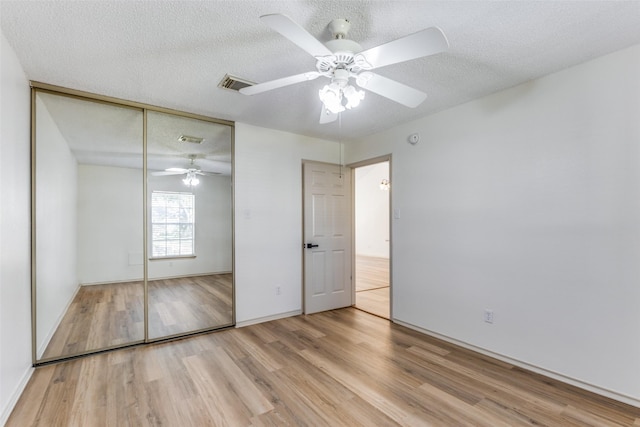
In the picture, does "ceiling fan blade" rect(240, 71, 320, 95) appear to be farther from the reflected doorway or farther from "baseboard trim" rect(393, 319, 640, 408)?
the reflected doorway

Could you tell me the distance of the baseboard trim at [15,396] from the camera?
182 centimetres

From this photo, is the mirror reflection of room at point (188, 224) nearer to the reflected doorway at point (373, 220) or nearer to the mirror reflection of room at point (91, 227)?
the mirror reflection of room at point (91, 227)

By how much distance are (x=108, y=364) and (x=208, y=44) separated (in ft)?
9.14

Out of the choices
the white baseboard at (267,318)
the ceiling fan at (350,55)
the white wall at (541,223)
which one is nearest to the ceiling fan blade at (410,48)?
the ceiling fan at (350,55)

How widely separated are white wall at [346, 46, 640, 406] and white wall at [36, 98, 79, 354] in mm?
3674

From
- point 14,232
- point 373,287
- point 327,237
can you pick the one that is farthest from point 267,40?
point 373,287

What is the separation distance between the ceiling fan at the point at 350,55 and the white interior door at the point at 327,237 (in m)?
2.31

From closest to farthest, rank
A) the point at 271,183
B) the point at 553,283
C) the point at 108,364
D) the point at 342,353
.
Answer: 1. the point at 553,283
2. the point at 108,364
3. the point at 342,353
4. the point at 271,183

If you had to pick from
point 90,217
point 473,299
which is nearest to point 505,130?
point 473,299

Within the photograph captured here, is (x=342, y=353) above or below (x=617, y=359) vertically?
below

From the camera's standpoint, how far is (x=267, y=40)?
1927mm

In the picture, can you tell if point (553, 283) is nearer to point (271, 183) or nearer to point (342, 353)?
point (342, 353)

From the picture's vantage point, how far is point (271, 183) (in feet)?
12.7

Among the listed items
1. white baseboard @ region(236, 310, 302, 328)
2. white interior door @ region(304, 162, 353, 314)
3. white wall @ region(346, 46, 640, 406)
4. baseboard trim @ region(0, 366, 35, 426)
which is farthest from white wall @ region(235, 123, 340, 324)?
baseboard trim @ region(0, 366, 35, 426)
